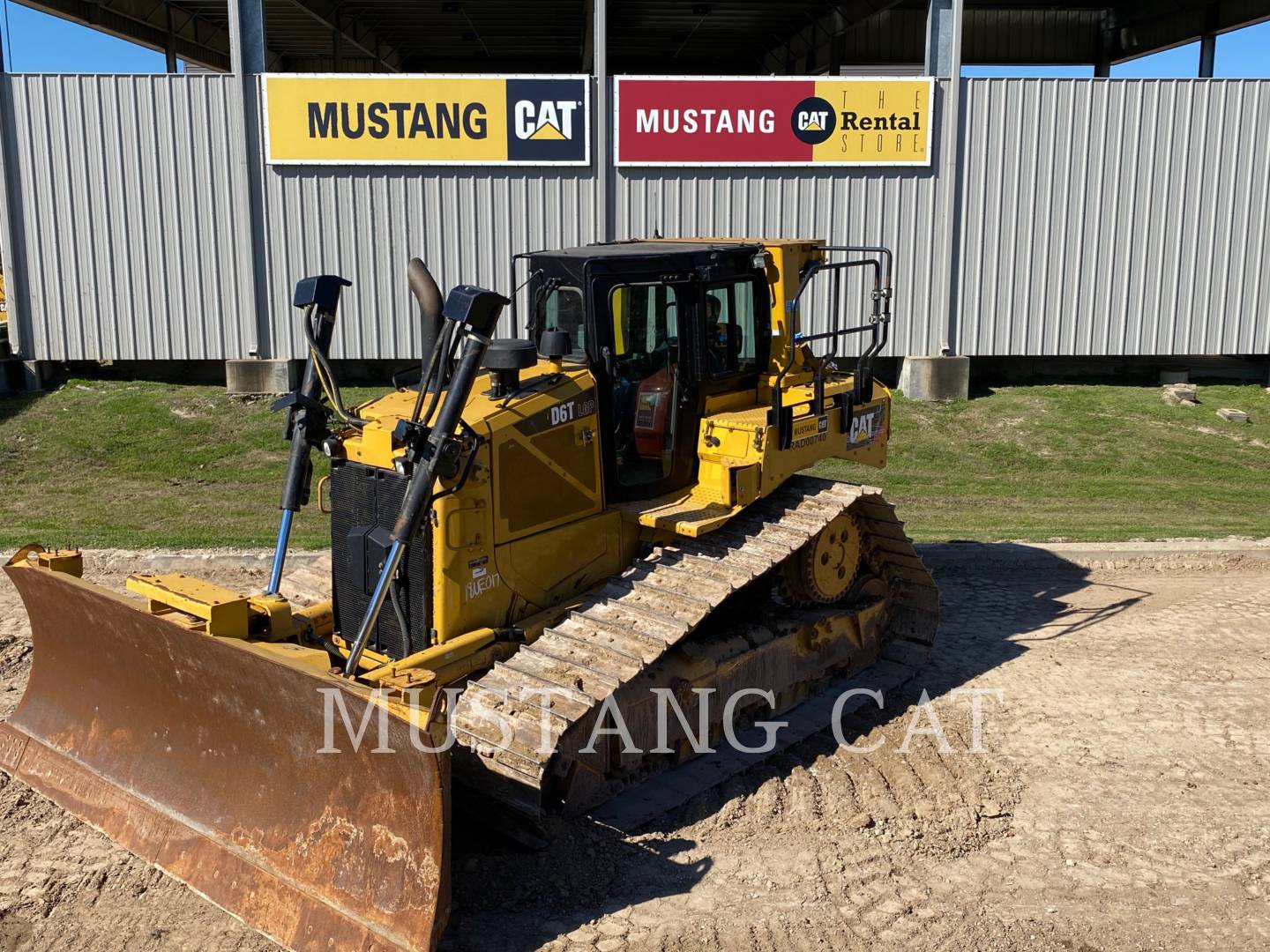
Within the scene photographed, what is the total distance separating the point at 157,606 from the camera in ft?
23.0

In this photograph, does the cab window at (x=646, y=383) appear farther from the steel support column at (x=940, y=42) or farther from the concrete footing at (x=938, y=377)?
the steel support column at (x=940, y=42)

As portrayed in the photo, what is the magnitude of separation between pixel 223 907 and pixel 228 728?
2.87ft

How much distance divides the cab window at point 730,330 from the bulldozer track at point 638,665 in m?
0.93

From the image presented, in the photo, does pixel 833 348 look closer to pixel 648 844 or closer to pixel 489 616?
pixel 489 616

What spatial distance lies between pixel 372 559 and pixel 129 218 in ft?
38.2

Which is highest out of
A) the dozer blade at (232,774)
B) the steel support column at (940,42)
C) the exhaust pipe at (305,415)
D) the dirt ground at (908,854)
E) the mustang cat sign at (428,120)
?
the steel support column at (940,42)

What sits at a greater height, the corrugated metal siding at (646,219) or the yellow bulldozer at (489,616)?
the corrugated metal siding at (646,219)

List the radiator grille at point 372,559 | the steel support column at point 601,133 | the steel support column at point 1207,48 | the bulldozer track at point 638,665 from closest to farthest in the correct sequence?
1. the bulldozer track at point 638,665
2. the radiator grille at point 372,559
3. the steel support column at point 601,133
4. the steel support column at point 1207,48

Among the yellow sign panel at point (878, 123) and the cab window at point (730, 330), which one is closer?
the cab window at point (730, 330)

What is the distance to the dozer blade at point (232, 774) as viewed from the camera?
5.30 meters

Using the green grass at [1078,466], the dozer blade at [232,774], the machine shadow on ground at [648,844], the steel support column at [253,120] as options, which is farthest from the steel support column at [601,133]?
the dozer blade at [232,774]

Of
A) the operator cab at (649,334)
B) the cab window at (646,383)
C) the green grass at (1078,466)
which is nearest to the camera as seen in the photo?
the operator cab at (649,334)

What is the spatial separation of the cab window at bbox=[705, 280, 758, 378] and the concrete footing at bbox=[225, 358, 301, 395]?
9915 millimetres

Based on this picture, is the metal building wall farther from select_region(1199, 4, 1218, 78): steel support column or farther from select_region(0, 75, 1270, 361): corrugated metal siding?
select_region(1199, 4, 1218, 78): steel support column
